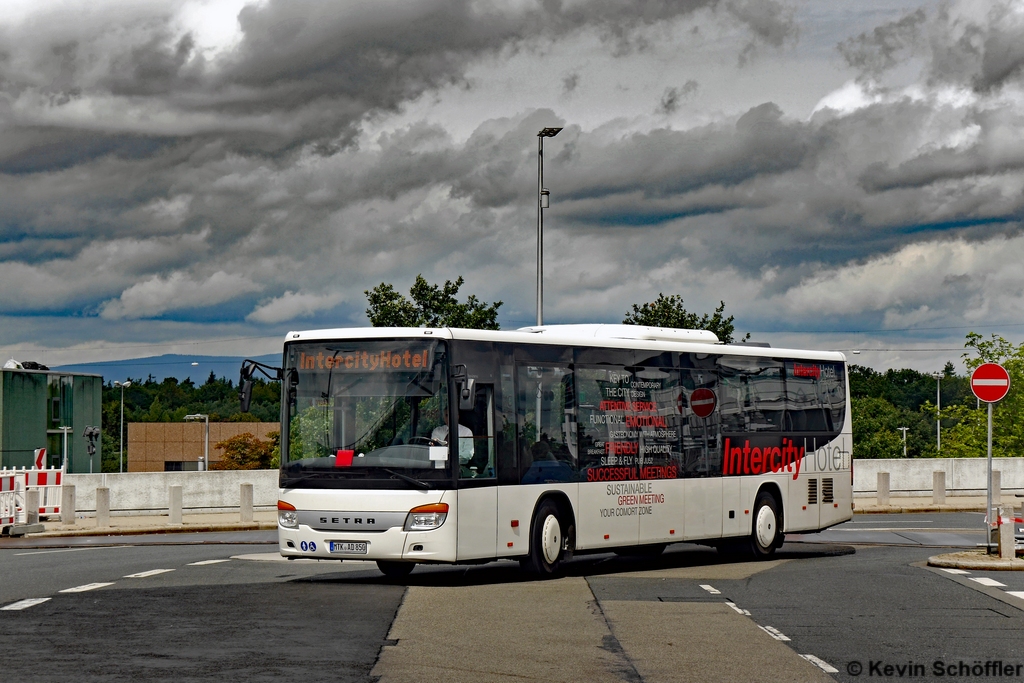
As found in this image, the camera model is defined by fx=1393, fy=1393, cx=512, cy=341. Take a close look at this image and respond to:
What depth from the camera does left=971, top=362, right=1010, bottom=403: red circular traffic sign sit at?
66.8ft

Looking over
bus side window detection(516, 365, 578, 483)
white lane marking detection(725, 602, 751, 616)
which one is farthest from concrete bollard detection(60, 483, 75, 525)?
white lane marking detection(725, 602, 751, 616)

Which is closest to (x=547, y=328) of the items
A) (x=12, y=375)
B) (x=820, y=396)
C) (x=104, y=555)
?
(x=820, y=396)

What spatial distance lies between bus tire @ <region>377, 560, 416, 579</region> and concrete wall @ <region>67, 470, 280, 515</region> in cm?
1874

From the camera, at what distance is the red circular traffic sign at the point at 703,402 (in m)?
20.0

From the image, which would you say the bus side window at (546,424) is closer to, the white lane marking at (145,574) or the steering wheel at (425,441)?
the steering wheel at (425,441)

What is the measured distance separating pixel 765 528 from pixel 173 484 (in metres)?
19.1

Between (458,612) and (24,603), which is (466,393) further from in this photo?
(24,603)

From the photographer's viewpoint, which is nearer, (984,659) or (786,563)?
(984,659)

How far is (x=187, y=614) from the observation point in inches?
503

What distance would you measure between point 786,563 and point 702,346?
335 cm

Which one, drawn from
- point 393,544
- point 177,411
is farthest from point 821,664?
point 177,411

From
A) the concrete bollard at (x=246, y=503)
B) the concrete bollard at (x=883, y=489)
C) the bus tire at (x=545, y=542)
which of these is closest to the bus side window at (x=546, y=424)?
the bus tire at (x=545, y=542)

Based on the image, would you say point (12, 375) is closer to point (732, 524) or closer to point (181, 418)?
point (732, 524)

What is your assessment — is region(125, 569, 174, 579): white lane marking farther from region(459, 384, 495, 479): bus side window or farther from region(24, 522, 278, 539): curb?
region(24, 522, 278, 539): curb
